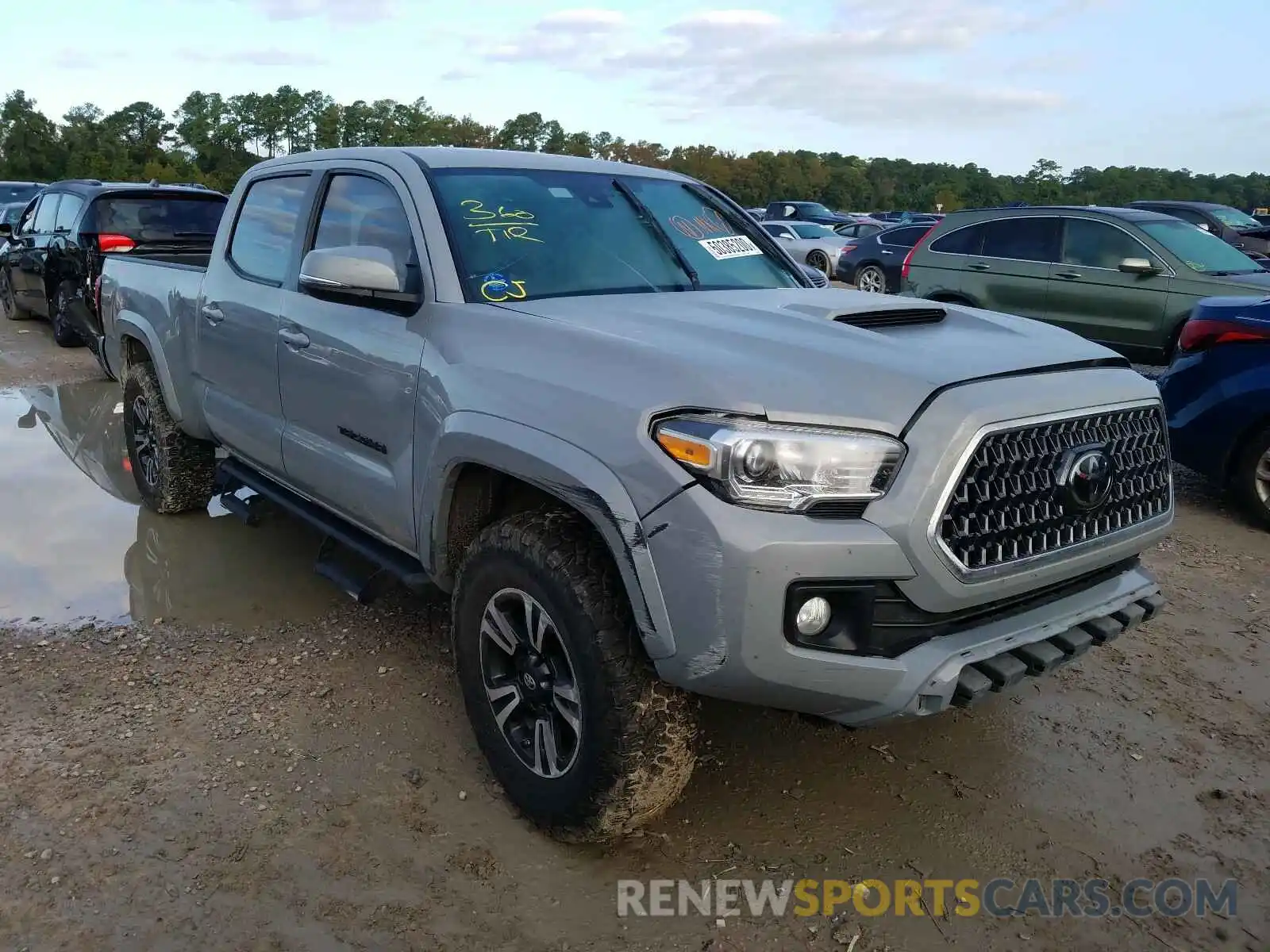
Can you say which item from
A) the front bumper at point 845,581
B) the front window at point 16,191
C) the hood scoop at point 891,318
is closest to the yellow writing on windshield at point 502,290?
the hood scoop at point 891,318

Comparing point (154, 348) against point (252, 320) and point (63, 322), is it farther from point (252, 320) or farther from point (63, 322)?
point (63, 322)

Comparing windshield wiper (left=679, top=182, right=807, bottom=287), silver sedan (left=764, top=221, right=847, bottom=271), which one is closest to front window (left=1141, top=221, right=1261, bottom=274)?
windshield wiper (left=679, top=182, right=807, bottom=287)

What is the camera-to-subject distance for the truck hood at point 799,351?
2389 mm

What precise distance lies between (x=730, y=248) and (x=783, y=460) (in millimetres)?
1822

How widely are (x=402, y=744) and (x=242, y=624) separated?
Answer: 133 cm

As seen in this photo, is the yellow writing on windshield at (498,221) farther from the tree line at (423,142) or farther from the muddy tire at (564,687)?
the tree line at (423,142)

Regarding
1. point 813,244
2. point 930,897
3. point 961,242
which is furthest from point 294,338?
point 813,244

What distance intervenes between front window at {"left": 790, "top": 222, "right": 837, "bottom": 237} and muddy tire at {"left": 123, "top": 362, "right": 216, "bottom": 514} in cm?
1989

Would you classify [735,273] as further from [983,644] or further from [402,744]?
[402,744]

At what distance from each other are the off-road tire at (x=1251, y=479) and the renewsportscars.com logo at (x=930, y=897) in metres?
3.52

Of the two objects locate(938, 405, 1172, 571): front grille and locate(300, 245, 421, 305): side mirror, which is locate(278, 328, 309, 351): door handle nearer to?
locate(300, 245, 421, 305): side mirror

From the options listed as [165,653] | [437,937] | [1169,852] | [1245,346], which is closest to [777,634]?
[437,937]

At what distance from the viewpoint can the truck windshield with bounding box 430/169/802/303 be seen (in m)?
3.29

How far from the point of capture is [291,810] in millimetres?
3023
